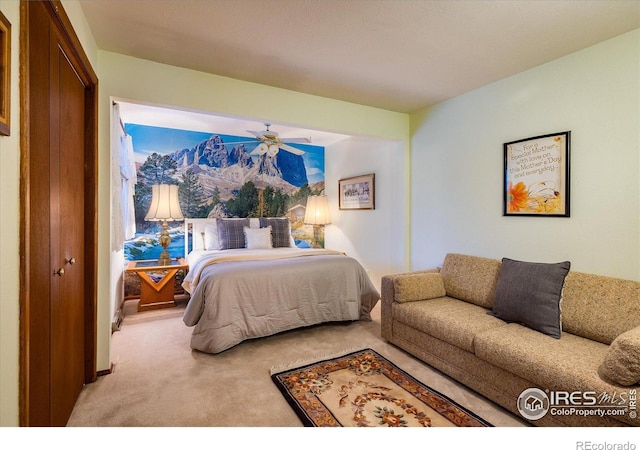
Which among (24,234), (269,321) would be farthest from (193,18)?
(269,321)

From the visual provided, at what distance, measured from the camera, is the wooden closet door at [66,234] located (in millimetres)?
1542

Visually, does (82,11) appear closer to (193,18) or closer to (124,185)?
(193,18)

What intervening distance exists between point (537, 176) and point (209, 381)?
3.07m

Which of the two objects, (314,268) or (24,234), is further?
(314,268)

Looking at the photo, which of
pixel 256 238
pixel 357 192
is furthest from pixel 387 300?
pixel 357 192

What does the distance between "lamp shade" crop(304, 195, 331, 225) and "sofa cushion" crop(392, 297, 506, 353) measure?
2.66 meters

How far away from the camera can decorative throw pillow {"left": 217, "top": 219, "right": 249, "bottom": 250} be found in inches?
168

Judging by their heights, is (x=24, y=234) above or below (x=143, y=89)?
below

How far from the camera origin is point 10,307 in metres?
1.07

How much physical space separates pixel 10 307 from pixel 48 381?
63 cm

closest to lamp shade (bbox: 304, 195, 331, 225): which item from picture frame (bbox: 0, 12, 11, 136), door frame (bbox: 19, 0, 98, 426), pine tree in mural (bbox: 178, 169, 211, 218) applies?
pine tree in mural (bbox: 178, 169, 211, 218)

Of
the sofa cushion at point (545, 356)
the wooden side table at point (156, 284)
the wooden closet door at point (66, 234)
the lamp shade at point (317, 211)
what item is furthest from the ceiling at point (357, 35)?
the lamp shade at point (317, 211)

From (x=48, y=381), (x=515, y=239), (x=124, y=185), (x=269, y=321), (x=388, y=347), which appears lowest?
(x=388, y=347)

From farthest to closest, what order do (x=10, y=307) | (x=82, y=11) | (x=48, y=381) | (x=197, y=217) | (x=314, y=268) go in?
(x=197, y=217) → (x=314, y=268) → (x=82, y=11) → (x=48, y=381) → (x=10, y=307)
